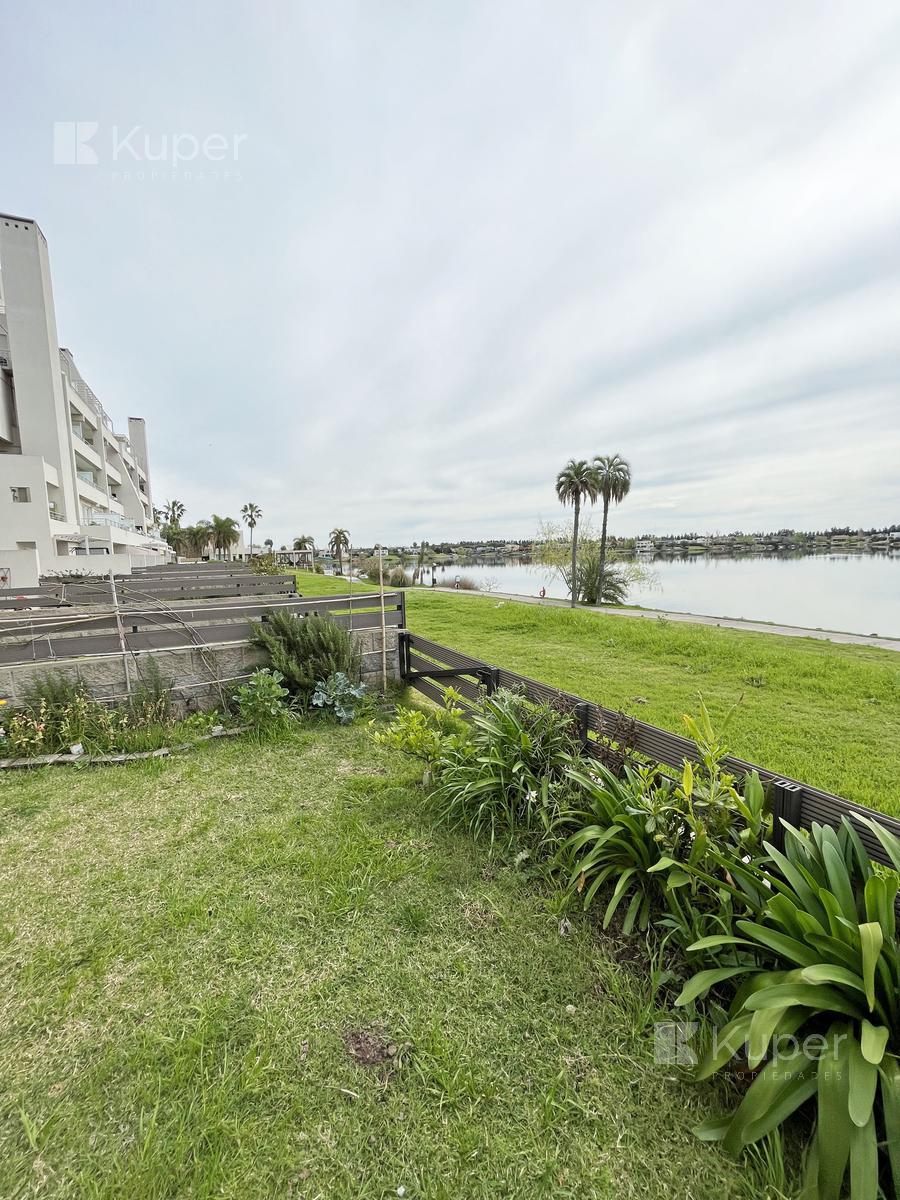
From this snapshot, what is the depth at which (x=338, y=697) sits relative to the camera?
4.98 m

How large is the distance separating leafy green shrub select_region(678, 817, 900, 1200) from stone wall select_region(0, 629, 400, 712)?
4758mm

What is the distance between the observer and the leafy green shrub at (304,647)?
497cm

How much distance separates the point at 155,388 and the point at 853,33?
19.4 m

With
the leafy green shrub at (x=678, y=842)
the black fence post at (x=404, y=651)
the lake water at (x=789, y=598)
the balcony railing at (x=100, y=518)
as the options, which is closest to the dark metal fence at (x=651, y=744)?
the leafy green shrub at (x=678, y=842)

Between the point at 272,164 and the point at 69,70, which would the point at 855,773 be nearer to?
the point at 272,164

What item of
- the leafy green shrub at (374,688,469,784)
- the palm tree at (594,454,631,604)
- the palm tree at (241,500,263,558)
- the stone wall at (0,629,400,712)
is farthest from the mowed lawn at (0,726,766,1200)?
the palm tree at (241,500,263,558)

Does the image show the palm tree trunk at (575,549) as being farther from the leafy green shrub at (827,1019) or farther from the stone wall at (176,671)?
the leafy green shrub at (827,1019)

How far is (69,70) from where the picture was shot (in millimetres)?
6730

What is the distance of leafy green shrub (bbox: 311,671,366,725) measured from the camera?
4.90 metres

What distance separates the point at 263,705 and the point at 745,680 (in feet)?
20.7

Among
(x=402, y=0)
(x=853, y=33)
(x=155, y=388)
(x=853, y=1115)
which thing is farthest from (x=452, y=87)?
(x=155, y=388)

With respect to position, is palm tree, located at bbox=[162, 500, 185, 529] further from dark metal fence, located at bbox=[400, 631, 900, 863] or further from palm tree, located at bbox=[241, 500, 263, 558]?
dark metal fence, located at bbox=[400, 631, 900, 863]

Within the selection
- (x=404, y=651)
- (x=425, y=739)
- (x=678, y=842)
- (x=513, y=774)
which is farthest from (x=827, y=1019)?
(x=404, y=651)

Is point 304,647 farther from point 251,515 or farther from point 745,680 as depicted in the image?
point 251,515
